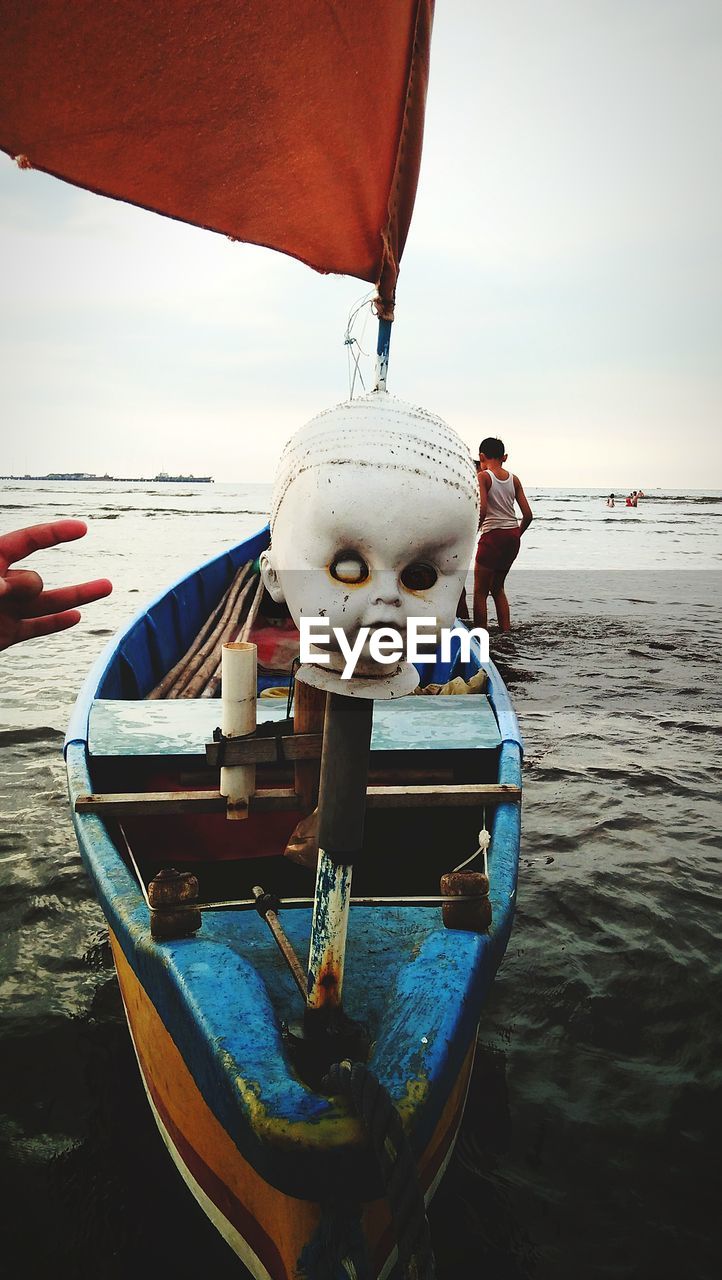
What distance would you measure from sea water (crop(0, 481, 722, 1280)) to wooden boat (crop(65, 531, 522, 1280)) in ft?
0.91

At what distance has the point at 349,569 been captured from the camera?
1278mm

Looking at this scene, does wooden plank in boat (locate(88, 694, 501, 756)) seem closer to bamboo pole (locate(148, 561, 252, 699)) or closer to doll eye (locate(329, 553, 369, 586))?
bamboo pole (locate(148, 561, 252, 699))

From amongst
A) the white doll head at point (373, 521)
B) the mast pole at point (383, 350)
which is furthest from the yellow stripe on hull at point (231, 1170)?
the mast pole at point (383, 350)

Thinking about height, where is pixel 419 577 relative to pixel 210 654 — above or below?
A: above

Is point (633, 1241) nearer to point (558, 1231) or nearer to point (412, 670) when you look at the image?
point (558, 1231)

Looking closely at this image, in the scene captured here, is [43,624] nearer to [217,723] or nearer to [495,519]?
[217,723]

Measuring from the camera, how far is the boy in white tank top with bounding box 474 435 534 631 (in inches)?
328

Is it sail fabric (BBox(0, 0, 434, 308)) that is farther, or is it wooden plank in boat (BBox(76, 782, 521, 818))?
wooden plank in boat (BBox(76, 782, 521, 818))

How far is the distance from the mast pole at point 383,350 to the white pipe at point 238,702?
33.5 inches

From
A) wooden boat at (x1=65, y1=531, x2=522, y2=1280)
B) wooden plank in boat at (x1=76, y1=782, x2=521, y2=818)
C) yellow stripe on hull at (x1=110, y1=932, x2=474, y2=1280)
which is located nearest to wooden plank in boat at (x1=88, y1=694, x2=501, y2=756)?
wooden boat at (x1=65, y1=531, x2=522, y2=1280)

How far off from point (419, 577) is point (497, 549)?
25.0ft

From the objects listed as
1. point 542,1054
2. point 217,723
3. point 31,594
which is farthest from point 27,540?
point 542,1054

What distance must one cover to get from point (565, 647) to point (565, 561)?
1256 cm

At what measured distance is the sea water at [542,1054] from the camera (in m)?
2.33
